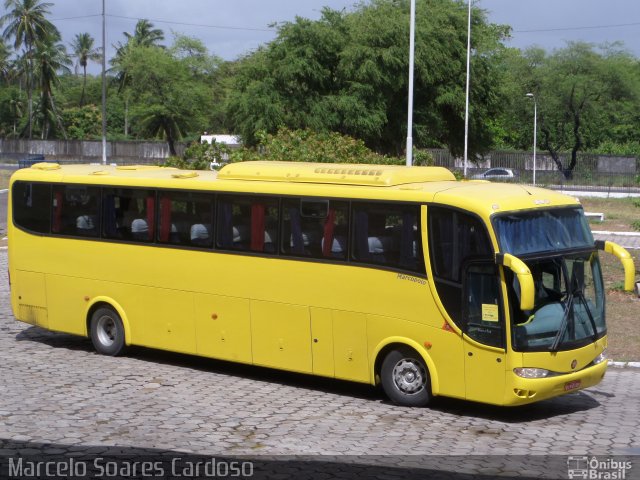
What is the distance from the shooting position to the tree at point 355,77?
4928 cm

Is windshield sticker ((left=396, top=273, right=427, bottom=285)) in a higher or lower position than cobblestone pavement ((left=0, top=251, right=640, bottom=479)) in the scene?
higher

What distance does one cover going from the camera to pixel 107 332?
15.5 metres

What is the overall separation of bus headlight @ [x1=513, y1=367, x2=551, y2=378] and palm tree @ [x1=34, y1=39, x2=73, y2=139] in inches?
3509

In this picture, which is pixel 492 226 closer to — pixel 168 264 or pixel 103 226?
pixel 168 264

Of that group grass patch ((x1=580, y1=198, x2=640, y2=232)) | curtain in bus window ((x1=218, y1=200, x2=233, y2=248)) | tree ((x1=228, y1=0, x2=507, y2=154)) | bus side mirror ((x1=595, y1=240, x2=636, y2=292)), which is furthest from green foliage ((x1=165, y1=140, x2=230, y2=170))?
tree ((x1=228, y1=0, x2=507, y2=154))

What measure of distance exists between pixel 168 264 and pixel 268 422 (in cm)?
392

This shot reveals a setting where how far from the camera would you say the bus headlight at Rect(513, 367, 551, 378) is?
11117 mm

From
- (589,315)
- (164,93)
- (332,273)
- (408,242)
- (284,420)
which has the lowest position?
(284,420)

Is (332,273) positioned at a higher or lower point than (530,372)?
higher

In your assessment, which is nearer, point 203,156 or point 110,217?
point 110,217

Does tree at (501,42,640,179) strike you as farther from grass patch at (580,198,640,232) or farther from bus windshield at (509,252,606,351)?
bus windshield at (509,252,606,351)

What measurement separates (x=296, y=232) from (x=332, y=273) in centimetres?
80

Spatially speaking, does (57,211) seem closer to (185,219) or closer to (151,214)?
(151,214)

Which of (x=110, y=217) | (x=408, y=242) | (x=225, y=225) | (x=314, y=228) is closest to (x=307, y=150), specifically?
(x=110, y=217)
